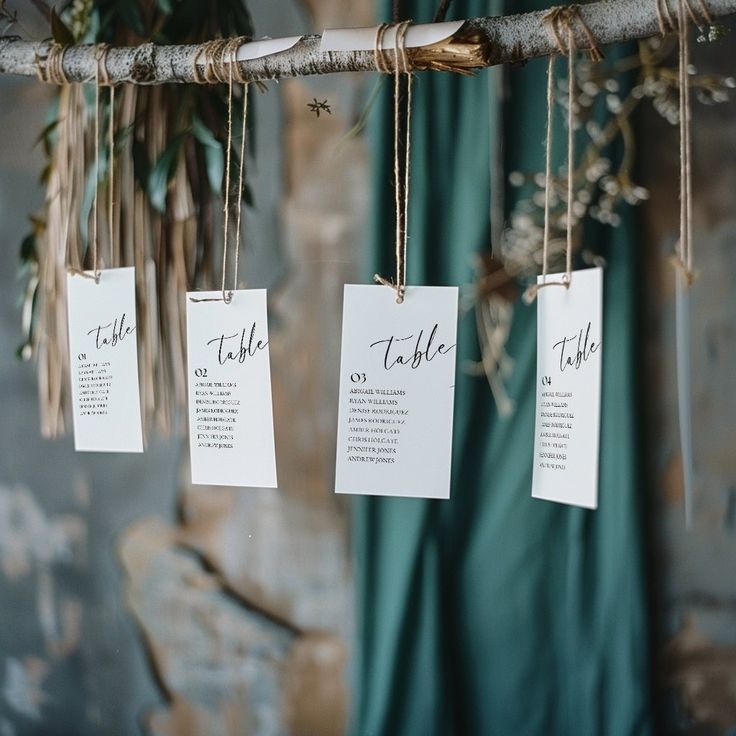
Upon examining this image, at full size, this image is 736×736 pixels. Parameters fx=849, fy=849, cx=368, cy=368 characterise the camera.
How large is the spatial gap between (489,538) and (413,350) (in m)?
0.71

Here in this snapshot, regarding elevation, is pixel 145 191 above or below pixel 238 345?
above

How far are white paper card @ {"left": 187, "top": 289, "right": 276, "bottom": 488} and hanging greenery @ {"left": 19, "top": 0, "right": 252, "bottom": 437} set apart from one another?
44 cm

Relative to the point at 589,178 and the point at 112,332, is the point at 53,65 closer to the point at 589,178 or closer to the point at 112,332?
the point at 112,332

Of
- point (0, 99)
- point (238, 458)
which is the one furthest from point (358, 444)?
point (0, 99)

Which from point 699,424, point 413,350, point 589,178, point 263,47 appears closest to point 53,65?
point 263,47

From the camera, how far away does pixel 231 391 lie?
0.89 meters

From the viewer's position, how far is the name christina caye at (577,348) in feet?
2.48

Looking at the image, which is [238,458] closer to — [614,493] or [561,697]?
[614,493]

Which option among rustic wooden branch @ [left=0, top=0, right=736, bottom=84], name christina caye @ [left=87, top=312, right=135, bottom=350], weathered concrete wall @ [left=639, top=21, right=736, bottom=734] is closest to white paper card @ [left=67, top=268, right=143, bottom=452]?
name christina caye @ [left=87, top=312, right=135, bottom=350]

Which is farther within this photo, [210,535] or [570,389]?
[210,535]

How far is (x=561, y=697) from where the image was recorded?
4.67 ft

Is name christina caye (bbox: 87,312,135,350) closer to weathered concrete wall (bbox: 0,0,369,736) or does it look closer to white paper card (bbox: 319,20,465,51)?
white paper card (bbox: 319,20,465,51)

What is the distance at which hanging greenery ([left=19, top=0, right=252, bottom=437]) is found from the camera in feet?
4.34

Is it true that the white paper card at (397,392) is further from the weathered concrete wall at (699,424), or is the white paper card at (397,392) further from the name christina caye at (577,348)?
the weathered concrete wall at (699,424)
